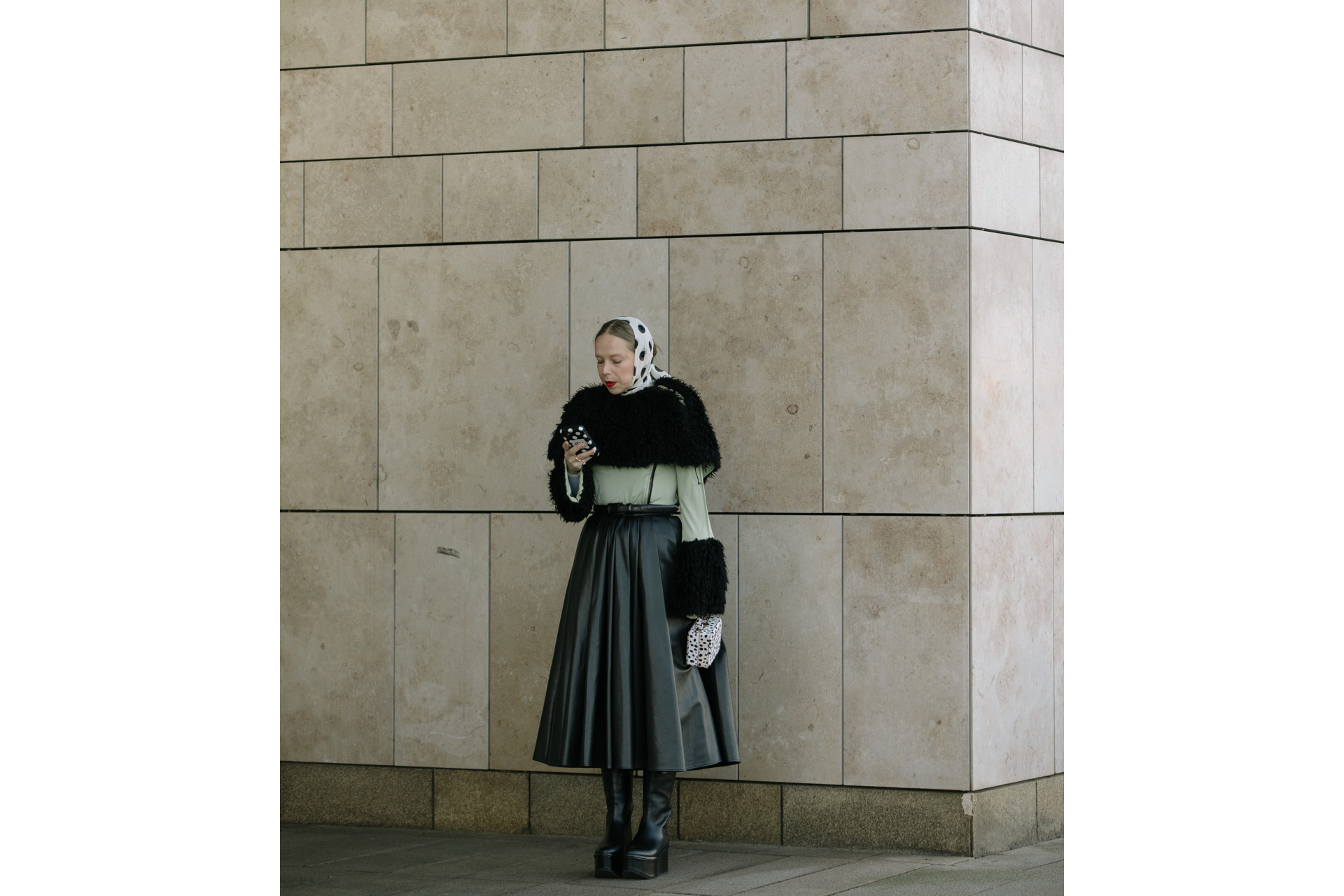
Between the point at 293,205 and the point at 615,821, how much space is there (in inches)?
141

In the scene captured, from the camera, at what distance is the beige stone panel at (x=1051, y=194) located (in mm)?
7555

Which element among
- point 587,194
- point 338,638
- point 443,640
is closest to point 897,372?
point 587,194

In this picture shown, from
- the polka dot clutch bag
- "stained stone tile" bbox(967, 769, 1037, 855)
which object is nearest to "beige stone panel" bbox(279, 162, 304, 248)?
the polka dot clutch bag

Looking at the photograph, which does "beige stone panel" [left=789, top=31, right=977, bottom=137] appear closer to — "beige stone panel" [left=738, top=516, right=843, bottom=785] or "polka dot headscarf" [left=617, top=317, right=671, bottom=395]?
"polka dot headscarf" [left=617, top=317, right=671, bottom=395]

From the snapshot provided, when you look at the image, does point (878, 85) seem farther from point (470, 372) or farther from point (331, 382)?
point (331, 382)

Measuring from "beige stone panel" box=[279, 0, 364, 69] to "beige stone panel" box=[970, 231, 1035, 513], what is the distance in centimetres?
324

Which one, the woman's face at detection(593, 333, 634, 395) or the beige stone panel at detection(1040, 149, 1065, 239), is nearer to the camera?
the woman's face at detection(593, 333, 634, 395)

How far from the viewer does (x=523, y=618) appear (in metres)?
7.74

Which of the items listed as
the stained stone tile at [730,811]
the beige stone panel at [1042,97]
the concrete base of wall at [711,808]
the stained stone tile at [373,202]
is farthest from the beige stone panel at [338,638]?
the beige stone panel at [1042,97]

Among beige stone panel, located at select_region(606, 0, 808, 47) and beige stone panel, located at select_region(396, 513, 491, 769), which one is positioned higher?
beige stone panel, located at select_region(606, 0, 808, 47)

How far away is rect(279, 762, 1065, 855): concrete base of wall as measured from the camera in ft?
23.4

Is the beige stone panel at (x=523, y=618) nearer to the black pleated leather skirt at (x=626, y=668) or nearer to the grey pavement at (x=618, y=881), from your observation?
the grey pavement at (x=618, y=881)

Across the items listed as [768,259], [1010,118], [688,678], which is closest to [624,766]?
[688,678]

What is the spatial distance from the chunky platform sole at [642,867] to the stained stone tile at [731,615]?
91cm
